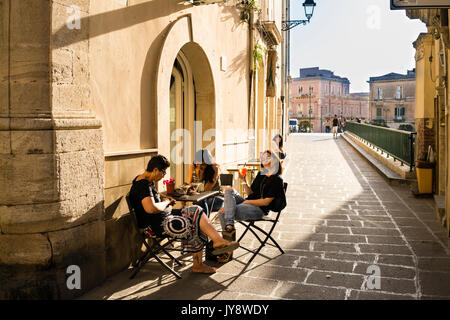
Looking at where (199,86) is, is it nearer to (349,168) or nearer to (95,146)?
(95,146)

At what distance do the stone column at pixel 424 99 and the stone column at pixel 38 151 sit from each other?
30.5 feet

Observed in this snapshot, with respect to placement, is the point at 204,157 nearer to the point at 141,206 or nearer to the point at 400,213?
the point at 141,206

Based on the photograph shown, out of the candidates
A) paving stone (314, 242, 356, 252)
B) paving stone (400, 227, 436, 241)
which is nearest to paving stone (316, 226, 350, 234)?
paving stone (314, 242, 356, 252)

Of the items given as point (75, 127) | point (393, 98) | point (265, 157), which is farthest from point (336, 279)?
point (393, 98)

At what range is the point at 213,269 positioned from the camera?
189 inches

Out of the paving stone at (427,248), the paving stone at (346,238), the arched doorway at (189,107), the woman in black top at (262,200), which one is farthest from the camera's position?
the arched doorway at (189,107)

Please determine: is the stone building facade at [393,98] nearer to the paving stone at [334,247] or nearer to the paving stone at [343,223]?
the paving stone at [343,223]

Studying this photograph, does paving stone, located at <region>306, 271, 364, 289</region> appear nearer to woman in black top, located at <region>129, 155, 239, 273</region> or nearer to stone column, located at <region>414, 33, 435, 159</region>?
woman in black top, located at <region>129, 155, 239, 273</region>

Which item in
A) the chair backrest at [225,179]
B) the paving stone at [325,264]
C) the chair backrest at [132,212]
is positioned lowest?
the paving stone at [325,264]

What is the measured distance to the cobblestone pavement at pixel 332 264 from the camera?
422 cm

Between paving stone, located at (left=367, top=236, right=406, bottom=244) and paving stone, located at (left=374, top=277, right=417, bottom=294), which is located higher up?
paving stone, located at (left=367, top=236, right=406, bottom=244)

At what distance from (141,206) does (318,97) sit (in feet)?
256

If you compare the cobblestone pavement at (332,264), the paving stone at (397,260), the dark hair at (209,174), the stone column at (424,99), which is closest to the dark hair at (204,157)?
the dark hair at (209,174)

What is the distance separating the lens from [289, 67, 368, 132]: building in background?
79625 mm
